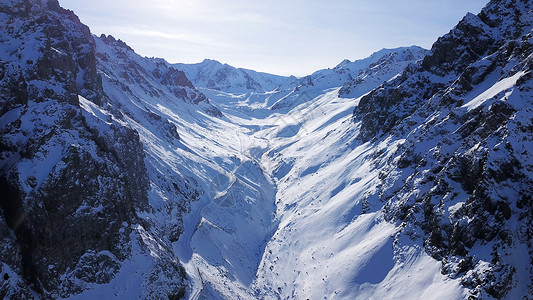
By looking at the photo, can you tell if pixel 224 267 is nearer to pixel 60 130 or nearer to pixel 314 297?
pixel 314 297

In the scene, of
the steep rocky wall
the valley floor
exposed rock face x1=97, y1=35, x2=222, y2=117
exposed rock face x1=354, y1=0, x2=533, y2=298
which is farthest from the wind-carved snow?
exposed rock face x1=97, y1=35, x2=222, y2=117

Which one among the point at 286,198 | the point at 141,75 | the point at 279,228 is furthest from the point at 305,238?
the point at 141,75

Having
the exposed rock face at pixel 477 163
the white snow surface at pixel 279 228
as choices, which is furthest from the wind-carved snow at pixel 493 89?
the white snow surface at pixel 279 228

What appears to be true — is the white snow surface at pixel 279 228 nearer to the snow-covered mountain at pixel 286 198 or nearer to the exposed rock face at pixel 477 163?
the snow-covered mountain at pixel 286 198

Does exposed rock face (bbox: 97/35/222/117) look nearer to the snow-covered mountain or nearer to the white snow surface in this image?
the white snow surface

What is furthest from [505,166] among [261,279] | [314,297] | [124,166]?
[124,166]

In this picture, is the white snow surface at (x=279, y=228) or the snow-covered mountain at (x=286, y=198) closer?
the snow-covered mountain at (x=286, y=198)
